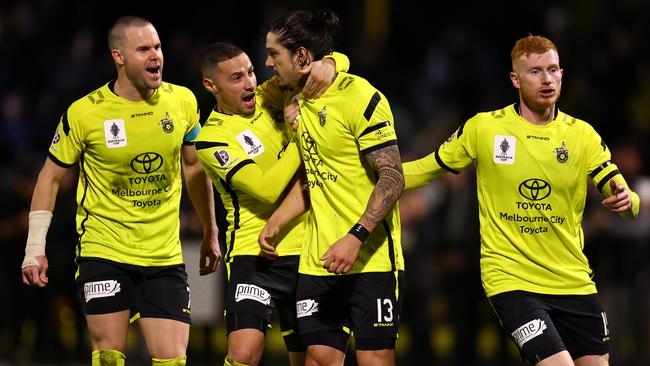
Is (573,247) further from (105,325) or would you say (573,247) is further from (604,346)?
(105,325)

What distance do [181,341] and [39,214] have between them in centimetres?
117

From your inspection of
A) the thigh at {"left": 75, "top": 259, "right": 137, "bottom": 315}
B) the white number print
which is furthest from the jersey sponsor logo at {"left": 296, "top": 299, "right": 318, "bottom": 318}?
the thigh at {"left": 75, "top": 259, "right": 137, "bottom": 315}

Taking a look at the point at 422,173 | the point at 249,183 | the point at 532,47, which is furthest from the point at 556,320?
the point at 249,183

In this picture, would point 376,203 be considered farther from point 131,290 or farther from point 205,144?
point 131,290

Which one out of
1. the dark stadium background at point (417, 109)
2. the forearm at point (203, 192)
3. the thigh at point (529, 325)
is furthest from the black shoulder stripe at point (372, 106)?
the dark stadium background at point (417, 109)

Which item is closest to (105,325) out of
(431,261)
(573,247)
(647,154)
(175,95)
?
(175,95)

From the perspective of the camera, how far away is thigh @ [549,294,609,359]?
24.9 feet

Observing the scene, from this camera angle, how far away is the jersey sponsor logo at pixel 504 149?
761 cm

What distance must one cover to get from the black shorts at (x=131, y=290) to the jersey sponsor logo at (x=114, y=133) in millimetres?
717

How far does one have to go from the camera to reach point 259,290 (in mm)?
7883

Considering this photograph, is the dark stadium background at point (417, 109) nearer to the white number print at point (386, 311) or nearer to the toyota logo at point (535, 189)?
the toyota logo at point (535, 189)

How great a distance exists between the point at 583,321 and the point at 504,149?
3.56 ft

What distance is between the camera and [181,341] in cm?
812

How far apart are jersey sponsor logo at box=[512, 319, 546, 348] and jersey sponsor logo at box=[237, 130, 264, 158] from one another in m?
1.87
